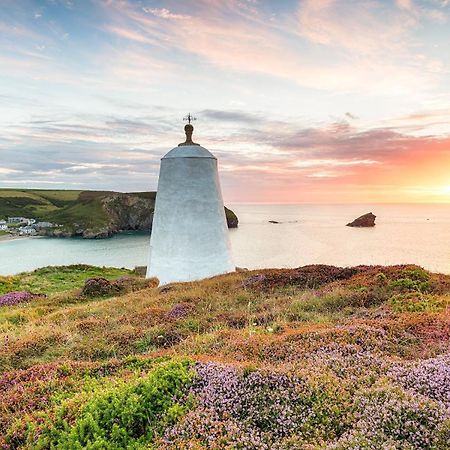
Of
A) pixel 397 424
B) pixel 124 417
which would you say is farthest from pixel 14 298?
pixel 397 424

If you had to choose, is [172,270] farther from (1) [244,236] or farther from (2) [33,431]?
(1) [244,236]

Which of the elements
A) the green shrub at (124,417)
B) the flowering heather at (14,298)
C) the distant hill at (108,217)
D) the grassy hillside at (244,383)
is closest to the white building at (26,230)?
the distant hill at (108,217)

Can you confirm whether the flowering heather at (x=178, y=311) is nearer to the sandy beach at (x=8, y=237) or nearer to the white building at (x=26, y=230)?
the sandy beach at (x=8, y=237)

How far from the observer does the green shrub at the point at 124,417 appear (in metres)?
4.82

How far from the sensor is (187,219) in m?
21.6

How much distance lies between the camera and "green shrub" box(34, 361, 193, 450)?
4.82 metres

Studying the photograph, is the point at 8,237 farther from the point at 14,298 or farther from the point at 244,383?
the point at 244,383

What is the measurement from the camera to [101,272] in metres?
43.5

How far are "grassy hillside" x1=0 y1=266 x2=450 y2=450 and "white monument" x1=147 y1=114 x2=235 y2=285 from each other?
9.88 m

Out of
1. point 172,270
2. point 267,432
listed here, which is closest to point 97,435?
point 267,432

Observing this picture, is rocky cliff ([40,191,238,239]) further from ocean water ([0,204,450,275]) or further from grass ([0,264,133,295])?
grass ([0,264,133,295])

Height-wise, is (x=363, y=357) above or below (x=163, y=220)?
below

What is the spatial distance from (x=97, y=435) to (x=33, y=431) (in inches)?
44.3

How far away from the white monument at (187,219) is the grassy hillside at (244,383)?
9.88m
